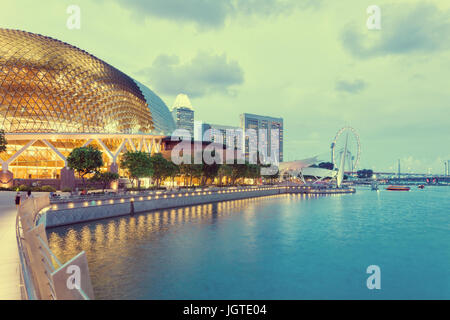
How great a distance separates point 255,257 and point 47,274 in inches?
795

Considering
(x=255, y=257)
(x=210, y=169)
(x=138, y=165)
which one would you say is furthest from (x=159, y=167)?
(x=255, y=257)

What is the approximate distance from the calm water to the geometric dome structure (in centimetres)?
3867

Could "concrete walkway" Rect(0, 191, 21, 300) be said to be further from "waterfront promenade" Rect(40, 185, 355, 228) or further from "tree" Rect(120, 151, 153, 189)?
"tree" Rect(120, 151, 153, 189)

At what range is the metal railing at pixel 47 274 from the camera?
25.2ft

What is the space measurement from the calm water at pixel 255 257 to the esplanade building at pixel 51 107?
32246 millimetres

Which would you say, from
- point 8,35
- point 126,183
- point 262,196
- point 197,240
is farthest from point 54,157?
point 262,196

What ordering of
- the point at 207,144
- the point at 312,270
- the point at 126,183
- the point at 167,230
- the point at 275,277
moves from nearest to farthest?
the point at 275,277, the point at 312,270, the point at 167,230, the point at 126,183, the point at 207,144

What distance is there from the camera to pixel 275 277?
74.3ft

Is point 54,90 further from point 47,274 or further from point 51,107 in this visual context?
point 47,274

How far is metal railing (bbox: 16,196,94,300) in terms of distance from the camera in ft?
25.2

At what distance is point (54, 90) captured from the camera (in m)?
69.5

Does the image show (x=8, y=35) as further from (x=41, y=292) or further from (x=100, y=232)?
(x=41, y=292)

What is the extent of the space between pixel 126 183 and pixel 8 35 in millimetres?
43382

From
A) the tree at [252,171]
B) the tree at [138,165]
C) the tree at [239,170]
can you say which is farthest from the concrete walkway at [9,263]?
the tree at [252,171]
